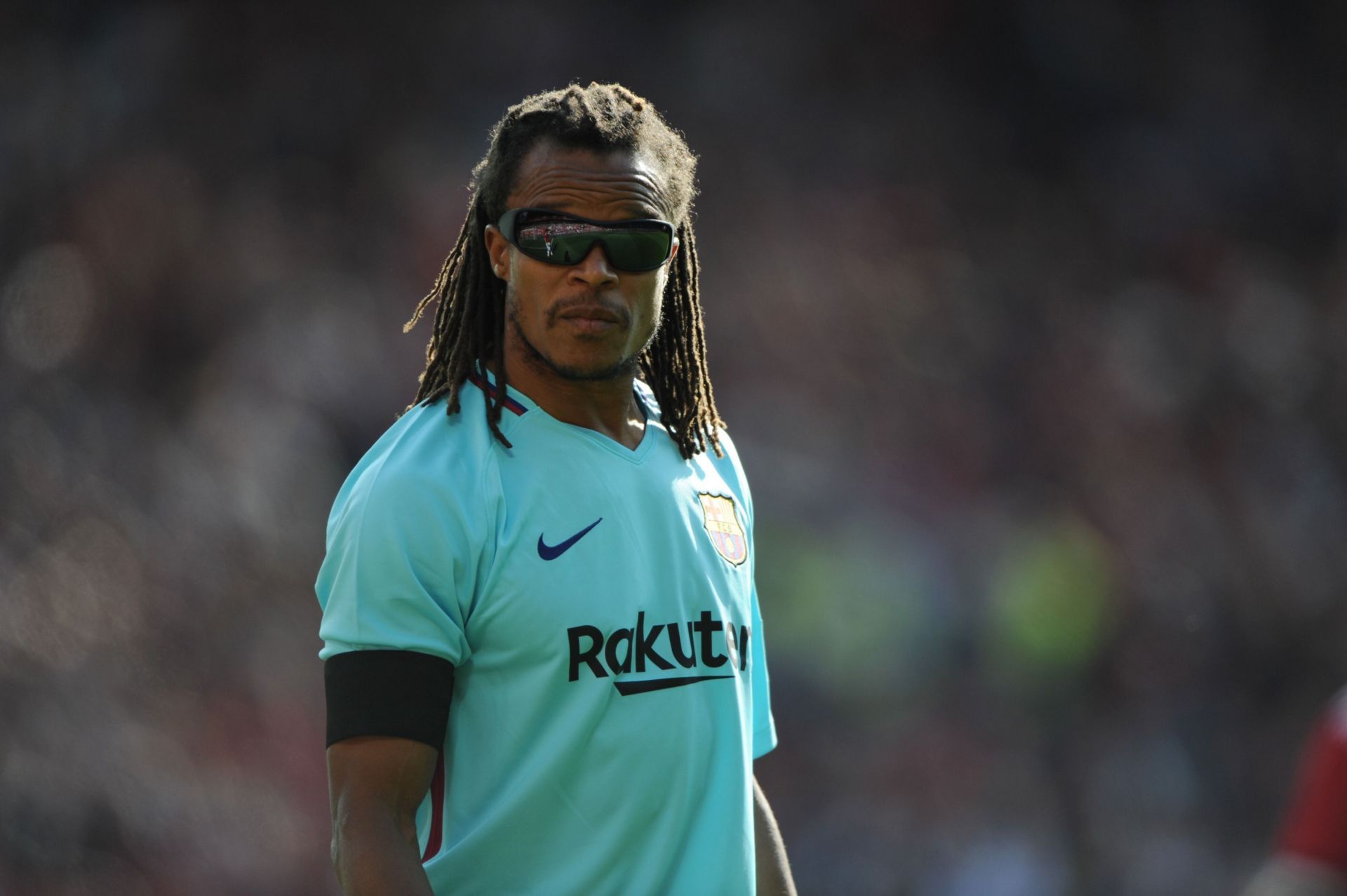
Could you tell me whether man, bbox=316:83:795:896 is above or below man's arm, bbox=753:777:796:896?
above

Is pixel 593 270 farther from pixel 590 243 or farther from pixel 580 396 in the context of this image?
pixel 580 396

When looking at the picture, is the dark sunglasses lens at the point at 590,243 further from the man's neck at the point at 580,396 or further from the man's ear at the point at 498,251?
the man's neck at the point at 580,396

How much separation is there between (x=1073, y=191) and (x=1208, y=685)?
3123 mm

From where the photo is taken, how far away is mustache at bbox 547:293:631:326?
2295 mm

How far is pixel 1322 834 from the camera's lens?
1717 mm

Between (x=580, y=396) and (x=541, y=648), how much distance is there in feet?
1.52

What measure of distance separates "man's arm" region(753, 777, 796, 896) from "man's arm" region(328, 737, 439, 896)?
27.0 inches

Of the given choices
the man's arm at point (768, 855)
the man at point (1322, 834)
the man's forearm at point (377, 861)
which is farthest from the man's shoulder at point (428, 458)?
the man at point (1322, 834)

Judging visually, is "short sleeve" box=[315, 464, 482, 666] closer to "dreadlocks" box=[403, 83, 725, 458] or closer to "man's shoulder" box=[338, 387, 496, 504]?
"man's shoulder" box=[338, 387, 496, 504]

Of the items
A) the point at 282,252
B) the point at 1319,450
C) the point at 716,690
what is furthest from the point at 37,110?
the point at 1319,450

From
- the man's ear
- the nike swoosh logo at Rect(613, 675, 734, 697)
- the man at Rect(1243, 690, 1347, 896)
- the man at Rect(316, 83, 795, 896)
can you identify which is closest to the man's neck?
the man at Rect(316, 83, 795, 896)

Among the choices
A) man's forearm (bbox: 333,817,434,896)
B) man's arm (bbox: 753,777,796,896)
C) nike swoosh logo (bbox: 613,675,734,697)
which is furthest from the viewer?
man's arm (bbox: 753,777,796,896)

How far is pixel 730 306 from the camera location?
8.38 m

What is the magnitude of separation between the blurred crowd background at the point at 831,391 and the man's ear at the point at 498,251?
4.91 m
